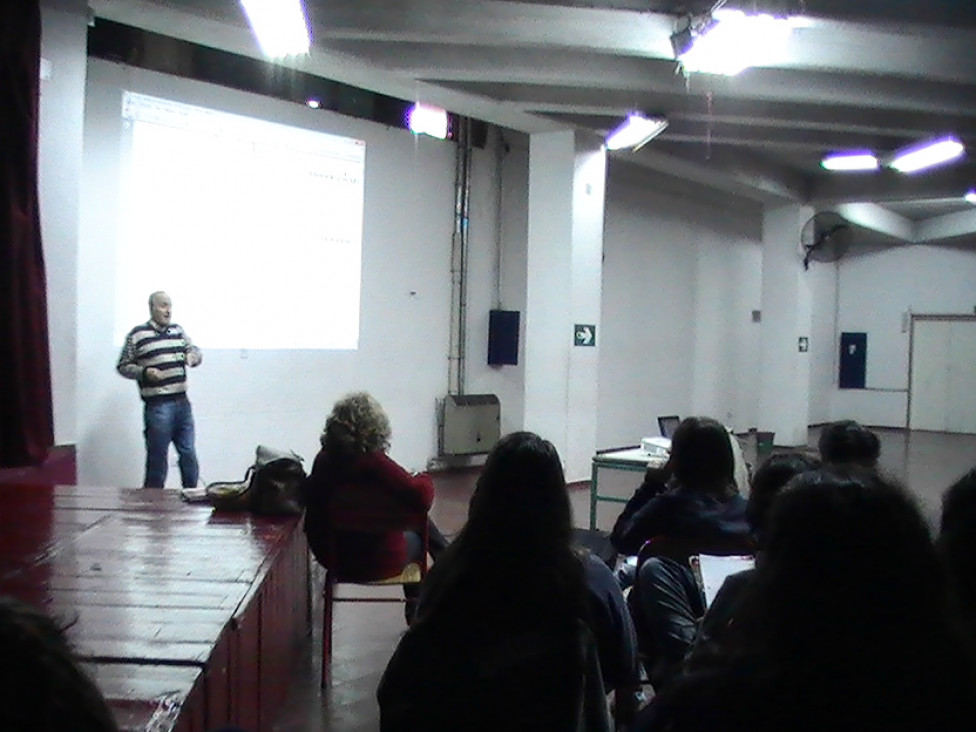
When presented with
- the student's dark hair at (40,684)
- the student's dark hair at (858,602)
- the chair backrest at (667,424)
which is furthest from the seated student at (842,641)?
the chair backrest at (667,424)

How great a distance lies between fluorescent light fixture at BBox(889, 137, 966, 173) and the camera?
712 cm

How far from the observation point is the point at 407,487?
3164 millimetres

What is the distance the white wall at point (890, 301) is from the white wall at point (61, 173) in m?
11.6

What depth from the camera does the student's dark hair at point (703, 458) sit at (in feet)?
8.32

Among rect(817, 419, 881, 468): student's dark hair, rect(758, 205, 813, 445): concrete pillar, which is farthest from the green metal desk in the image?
rect(758, 205, 813, 445): concrete pillar

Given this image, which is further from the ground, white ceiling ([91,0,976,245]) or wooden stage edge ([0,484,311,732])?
white ceiling ([91,0,976,245])

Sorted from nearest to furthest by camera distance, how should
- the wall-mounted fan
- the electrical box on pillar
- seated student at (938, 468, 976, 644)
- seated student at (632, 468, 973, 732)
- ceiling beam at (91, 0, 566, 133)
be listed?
seated student at (632, 468, 973, 732) → seated student at (938, 468, 976, 644) → ceiling beam at (91, 0, 566, 133) → the electrical box on pillar → the wall-mounted fan

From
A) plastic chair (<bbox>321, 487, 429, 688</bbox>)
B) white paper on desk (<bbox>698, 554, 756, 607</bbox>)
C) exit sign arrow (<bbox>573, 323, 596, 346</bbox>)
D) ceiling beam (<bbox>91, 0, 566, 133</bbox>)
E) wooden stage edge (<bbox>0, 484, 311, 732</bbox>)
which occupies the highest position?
ceiling beam (<bbox>91, 0, 566, 133</bbox>)

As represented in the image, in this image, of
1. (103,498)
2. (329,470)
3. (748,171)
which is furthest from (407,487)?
(748,171)

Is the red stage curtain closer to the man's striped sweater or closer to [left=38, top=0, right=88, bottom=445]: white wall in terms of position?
[left=38, top=0, right=88, bottom=445]: white wall

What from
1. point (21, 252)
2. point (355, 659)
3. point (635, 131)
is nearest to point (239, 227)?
point (21, 252)

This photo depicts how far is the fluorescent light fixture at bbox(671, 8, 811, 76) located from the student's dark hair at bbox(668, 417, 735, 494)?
2.80 m

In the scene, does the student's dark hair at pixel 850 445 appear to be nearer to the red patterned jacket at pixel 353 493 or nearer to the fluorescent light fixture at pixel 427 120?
the red patterned jacket at pixel 353 493

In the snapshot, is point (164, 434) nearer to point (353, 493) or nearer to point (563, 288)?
point (353, 493)
